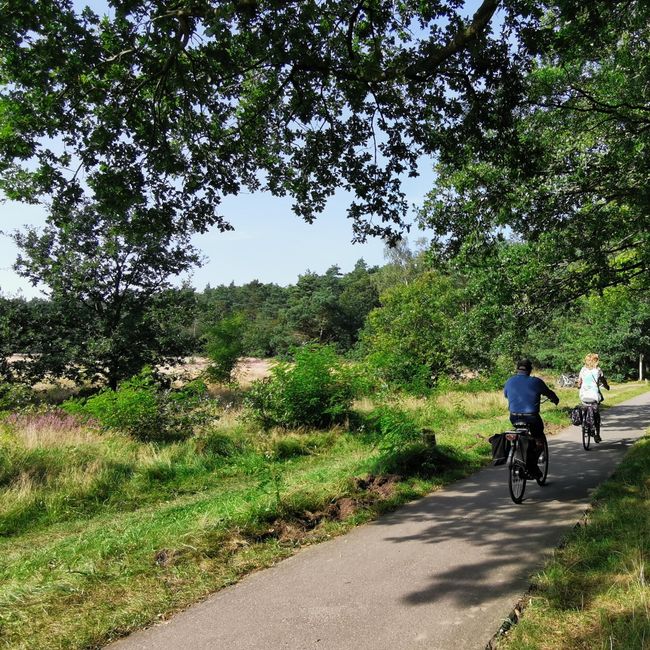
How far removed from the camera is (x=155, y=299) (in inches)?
906

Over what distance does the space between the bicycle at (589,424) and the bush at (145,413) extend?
8508 millimetres

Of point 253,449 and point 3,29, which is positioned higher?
point 3,29

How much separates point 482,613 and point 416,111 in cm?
716

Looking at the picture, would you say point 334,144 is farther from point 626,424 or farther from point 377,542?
point 626,424

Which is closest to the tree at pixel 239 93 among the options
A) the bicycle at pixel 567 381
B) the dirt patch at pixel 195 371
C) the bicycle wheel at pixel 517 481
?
the bicycle wheel at pixel 517 481

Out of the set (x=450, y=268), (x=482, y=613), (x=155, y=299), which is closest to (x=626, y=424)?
(x=450, y=268)

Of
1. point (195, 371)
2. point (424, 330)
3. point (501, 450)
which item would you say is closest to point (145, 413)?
point (501, 450)

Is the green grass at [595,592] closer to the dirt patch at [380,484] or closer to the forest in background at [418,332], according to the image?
the dirt patch at [380,484]

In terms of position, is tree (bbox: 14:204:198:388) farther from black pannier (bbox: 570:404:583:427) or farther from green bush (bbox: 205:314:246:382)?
black pannier (bbox: 570:404:583:427)

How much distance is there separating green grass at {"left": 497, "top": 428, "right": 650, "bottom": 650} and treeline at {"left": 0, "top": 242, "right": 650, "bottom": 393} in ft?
23.9

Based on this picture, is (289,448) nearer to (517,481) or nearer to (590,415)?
(517,481)

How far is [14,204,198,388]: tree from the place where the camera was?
20.6 meters

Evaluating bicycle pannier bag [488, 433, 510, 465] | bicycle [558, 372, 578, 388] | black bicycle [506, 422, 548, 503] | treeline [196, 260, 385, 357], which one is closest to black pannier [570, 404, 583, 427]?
black bicycle [506, 422, 548, 503]

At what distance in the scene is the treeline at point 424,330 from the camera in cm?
1231
